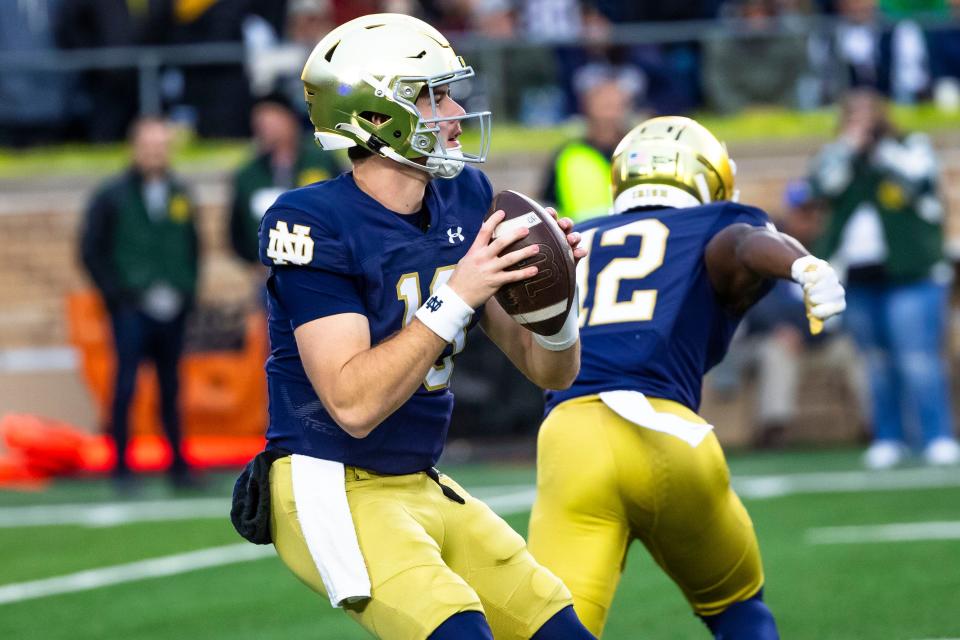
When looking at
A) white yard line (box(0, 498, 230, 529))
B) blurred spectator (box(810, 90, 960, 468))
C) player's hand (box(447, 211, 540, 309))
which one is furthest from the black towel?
blurred spectator (box(810, 90, 960, 468))

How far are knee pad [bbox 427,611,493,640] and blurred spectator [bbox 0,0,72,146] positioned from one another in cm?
981

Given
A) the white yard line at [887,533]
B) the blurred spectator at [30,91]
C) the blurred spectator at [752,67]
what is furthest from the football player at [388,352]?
the blurred spectator at [30,91]

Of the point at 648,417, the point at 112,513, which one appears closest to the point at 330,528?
the point at 648,417

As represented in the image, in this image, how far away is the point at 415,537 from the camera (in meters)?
3.46

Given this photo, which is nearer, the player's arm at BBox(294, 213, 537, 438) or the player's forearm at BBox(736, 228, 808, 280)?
the player's arm at BBox(294, 213, 537, 438)

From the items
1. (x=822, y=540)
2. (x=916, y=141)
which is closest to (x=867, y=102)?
(x=916, y=141)

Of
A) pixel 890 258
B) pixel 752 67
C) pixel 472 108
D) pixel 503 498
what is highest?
pixel 752 67

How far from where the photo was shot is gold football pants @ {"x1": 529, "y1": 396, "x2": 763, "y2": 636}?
413cm

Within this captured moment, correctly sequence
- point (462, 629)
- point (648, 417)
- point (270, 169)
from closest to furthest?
point (462, 629)
point (648, 417)
point (270, 169)

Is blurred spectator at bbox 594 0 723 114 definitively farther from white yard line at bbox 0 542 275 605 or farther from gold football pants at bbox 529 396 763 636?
gold football pants at bbox 529 396 763 636

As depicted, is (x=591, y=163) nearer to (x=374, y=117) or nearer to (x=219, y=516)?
(x=219, y=516)

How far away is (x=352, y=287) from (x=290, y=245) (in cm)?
16

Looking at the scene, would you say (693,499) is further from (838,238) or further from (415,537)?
(838,238)

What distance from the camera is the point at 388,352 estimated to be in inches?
132
